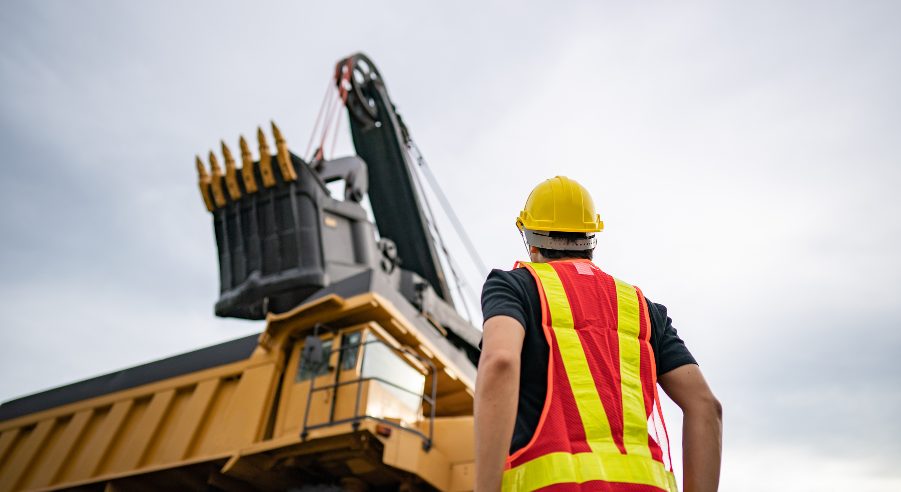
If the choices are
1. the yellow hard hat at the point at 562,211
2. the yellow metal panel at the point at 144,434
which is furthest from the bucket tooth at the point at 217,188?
the yellow hard hat at the point at 562,211

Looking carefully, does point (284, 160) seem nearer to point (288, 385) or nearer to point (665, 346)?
point (288, 385)

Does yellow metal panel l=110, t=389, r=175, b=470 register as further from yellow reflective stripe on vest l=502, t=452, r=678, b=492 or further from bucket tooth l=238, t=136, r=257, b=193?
yellow reflective stripe on vest l=502, t=452, r=678, b=492

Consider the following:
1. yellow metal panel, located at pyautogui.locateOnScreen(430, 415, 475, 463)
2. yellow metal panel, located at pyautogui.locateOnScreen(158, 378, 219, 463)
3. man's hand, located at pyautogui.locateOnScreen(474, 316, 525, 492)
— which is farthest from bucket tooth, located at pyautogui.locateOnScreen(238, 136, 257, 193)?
man's hand, located at pyautogui.locateOnScreen(474, 316, 525, 492)

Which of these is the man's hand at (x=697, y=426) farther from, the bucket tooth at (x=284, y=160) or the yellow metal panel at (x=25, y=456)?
the yellow metal panel at (x=25, y=456)

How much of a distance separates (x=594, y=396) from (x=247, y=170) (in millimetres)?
9163

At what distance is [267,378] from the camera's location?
7.50 meters

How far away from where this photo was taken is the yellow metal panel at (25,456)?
29.7ft

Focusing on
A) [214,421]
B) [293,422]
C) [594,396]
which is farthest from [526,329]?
[214,421]

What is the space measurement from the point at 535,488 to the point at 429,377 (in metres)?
6.96

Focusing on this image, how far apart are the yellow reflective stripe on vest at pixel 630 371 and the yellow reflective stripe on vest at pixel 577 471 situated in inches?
1.9

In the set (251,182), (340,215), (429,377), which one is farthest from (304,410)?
(251,182)

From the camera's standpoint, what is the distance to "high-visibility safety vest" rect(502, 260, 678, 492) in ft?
4.70

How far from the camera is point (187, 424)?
7.75 metres

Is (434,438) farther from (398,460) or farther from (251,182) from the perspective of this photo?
(251,182)
